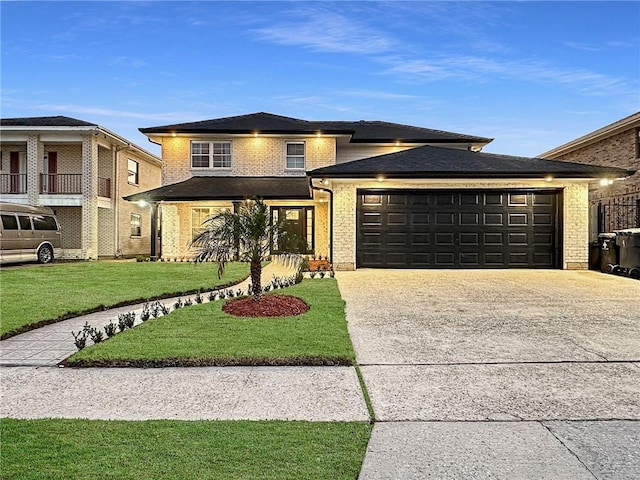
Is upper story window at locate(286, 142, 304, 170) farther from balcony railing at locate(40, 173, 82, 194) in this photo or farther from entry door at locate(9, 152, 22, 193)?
entry door at locate(9, 152, 22, 193)

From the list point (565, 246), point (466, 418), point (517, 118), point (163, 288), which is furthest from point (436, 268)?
point (517, 118)

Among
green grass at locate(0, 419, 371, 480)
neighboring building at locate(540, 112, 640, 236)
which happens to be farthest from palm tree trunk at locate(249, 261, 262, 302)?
neighboring building at locate(540, 112, 640, 236)

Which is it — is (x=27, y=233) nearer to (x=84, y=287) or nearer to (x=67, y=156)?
(x=67, y=156)

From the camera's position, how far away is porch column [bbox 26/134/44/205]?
20125mm

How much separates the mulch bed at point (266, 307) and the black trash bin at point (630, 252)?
417 inches

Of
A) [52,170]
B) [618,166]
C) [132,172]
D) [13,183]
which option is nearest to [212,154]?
[132,172]

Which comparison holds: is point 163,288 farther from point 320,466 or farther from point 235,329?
point 320,466

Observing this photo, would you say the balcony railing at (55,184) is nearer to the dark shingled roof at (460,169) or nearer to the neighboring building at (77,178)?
the neighboring building at (77,178)

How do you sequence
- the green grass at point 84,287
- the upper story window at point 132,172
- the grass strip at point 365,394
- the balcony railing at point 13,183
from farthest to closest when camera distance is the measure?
the upper story window at point 132,172 → the balcony railing at point 13,183 → the green grass at point 84,287 → the grass strip at point 365,394

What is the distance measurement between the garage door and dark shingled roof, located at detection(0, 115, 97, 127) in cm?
1386

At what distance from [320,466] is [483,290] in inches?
346

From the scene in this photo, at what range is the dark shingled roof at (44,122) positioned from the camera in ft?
65.4

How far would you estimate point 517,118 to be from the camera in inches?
1312

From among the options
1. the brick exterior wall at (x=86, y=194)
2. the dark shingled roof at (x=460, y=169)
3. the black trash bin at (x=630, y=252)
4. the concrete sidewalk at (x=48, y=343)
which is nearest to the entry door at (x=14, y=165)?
the brick exterior wall at (x=86, y=194)
